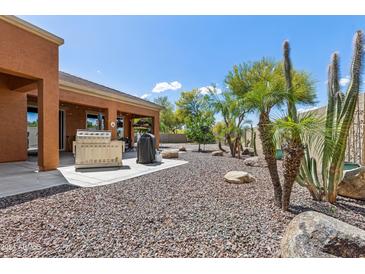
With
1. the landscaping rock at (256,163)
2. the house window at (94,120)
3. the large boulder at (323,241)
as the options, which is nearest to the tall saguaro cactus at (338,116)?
the large boulder at (323,241)

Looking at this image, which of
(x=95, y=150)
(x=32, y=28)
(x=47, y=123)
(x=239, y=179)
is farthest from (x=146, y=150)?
(x=32, y=28)

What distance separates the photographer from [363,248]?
186 cm

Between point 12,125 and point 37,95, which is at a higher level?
point 37,95

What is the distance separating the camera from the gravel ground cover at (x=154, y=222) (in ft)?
7.09

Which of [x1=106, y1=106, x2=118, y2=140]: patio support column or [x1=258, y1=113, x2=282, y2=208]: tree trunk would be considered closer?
[x1=258, y1=113, x2=282, y2=208]: tree trunk

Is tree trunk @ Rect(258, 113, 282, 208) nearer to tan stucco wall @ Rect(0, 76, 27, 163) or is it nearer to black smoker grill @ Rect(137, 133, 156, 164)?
black smoker grill @ Rect(137, 133, 156, 164)

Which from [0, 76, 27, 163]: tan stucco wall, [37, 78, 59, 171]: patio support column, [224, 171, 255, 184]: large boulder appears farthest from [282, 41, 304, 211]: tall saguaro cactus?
[0, 76, 27, 163]: tan stucco wall

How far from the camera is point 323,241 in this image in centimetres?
191

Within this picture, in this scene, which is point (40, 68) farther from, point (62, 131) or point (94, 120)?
point (94, 120)

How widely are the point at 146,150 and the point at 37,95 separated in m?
4.58

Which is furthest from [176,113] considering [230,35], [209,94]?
[230,35]

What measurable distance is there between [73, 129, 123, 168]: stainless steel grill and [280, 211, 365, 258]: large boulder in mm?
6402

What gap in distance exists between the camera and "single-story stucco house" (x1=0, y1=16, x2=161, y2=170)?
538 cm
